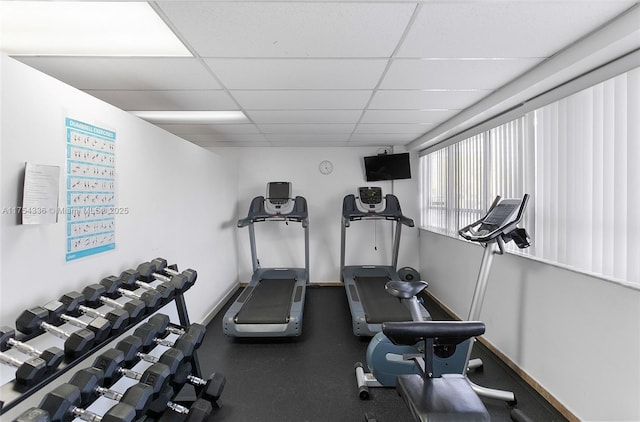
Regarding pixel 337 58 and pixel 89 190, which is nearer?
pixel 89 190

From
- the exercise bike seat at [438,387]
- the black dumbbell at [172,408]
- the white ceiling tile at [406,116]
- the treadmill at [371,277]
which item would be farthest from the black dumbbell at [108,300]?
the white ceiling tile at [406,116]

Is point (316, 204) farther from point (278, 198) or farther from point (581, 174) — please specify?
point (581, 174)

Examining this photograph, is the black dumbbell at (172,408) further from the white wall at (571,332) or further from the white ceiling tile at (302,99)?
the white wall at (571,332)

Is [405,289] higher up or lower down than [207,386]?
higher up

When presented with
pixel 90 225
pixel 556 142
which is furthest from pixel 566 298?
pixel 90 225

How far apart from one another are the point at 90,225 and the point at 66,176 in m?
0.31

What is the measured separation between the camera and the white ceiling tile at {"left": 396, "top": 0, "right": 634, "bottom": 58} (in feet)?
4.08

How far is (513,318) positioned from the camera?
91.7 inches

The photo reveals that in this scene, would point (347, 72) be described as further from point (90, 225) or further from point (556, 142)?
point (90, 225)

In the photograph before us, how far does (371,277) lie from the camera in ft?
13.9

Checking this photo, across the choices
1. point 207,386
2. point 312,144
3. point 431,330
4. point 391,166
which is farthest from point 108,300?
point 391,166

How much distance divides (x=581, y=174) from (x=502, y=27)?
3.73 feet

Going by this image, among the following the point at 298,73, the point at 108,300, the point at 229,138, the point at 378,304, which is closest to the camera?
the point at 108,300

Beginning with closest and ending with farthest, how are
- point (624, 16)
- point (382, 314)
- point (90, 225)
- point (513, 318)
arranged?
point (624, 16) < point (90, 225) < point (513, 318) < point (382, 314)
